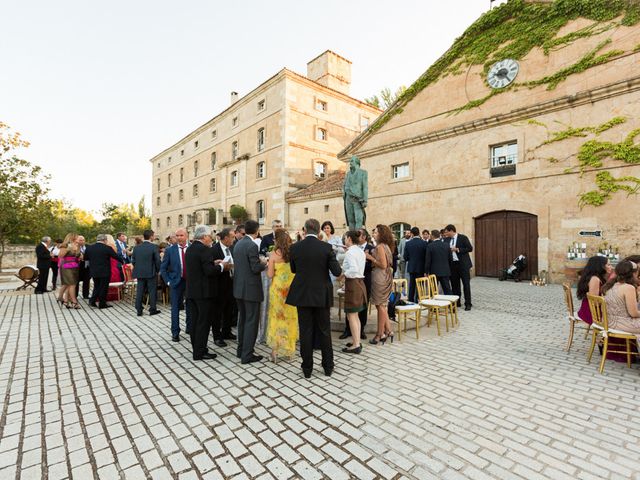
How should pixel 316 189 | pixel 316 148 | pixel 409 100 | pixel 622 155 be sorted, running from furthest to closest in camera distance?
pixel 316 148
pixel 316 189
pixel 409 100
pixel 622 155

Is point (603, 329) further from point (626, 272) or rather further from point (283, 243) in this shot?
point (283, 243)

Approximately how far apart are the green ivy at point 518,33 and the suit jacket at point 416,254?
31.4ft

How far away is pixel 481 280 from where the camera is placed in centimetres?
1308

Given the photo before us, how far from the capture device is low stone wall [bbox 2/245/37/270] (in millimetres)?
20328

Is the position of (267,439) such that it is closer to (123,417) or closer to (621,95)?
(123,417)

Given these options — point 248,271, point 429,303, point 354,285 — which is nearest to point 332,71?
point 429,303

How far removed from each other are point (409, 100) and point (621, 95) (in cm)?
829

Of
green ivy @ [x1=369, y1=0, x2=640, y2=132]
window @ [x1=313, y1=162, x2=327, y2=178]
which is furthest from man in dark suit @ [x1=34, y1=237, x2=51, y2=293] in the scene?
window @ [x1=313, y1=162, x2=327, y2=178]

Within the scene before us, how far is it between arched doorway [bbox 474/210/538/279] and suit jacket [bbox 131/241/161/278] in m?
12.5

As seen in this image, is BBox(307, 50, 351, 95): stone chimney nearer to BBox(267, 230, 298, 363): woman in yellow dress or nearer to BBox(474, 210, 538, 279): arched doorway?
BBox(474, 210, 538, 279): arched doorway

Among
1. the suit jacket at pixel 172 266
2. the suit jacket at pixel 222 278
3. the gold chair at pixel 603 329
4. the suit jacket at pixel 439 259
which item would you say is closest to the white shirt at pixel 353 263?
the suit jacket at pixel 222 278

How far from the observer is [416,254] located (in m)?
8.12

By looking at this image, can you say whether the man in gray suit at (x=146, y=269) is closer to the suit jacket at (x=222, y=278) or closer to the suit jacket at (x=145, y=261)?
the suit jacket at (x=145, y=261)

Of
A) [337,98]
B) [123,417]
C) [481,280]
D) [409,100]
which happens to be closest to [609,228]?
[481,280]
